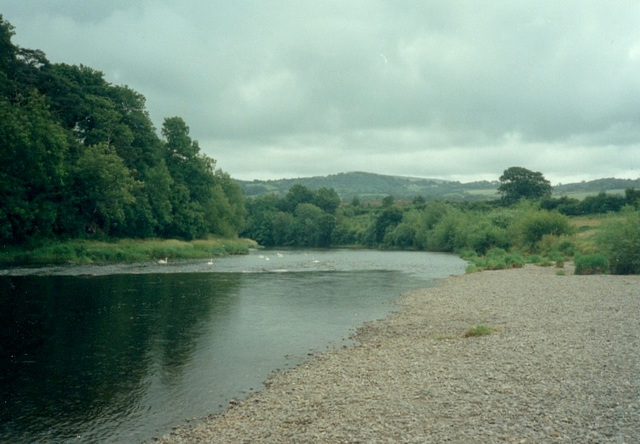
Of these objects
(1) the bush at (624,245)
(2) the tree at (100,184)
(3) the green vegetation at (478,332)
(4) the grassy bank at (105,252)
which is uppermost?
(2) the tree at (100,184)

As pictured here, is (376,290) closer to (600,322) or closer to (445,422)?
(600,322)

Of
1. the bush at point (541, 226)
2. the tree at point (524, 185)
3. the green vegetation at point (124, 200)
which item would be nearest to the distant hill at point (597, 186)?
the tree at point (524, 185)

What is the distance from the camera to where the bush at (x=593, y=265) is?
3828cm

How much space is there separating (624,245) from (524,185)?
9761 cm

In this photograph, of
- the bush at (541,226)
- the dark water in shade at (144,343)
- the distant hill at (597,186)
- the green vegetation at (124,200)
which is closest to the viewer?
the dark water in shade at (144,343)

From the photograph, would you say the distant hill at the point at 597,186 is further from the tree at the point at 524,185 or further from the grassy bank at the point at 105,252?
the grassy bank at the point at 105,252

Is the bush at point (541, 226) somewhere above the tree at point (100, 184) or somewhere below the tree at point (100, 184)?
below

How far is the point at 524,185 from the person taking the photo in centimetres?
12912

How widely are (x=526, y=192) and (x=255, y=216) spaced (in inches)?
2940

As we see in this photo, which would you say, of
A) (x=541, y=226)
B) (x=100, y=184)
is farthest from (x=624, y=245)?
(x=100, y=184)

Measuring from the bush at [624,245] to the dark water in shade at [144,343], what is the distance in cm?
1596

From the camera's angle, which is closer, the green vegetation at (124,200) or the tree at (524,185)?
the green vegetation at (124,200)

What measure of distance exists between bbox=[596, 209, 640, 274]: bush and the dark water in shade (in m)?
16.0

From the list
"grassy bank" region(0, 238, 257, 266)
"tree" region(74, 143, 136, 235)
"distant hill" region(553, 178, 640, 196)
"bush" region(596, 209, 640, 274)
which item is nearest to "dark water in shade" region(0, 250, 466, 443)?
"grassy bank" region(0, 238, 257, 266)
